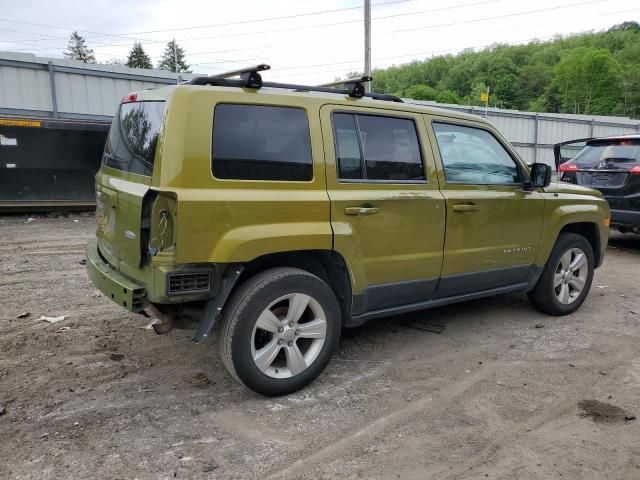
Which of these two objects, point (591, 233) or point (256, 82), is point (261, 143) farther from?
point (591, 233)

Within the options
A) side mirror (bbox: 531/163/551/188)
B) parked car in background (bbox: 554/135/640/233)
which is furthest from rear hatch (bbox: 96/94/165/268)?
parked car in background (bbox: 554/135/640/233)

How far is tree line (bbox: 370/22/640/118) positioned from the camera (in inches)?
3246

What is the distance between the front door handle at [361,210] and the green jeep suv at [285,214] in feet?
0.04

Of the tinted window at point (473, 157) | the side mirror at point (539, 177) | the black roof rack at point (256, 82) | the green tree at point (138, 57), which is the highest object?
the green tree at point (138, 57)

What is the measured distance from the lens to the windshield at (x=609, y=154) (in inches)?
313

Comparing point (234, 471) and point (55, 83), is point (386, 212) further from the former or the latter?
point (55, 83)

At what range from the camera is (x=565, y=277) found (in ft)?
17.1

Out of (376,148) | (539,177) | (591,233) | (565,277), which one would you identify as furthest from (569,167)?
(376,148)

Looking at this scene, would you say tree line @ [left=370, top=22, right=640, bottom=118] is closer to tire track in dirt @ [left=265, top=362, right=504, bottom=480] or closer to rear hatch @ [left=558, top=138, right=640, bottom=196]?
rear hatch @ [left=558, top=138, right=640, bottom=196]

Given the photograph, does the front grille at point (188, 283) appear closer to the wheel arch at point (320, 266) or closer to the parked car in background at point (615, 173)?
the wheel arch at point (320, 266)

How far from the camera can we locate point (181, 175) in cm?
301

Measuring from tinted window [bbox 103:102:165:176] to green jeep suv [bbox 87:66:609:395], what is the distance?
2 centimetres

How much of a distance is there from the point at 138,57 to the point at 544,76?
6736 cm

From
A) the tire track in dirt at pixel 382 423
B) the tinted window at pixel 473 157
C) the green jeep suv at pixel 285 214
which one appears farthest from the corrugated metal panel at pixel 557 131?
the tire track in dirt at pixel 382 423
